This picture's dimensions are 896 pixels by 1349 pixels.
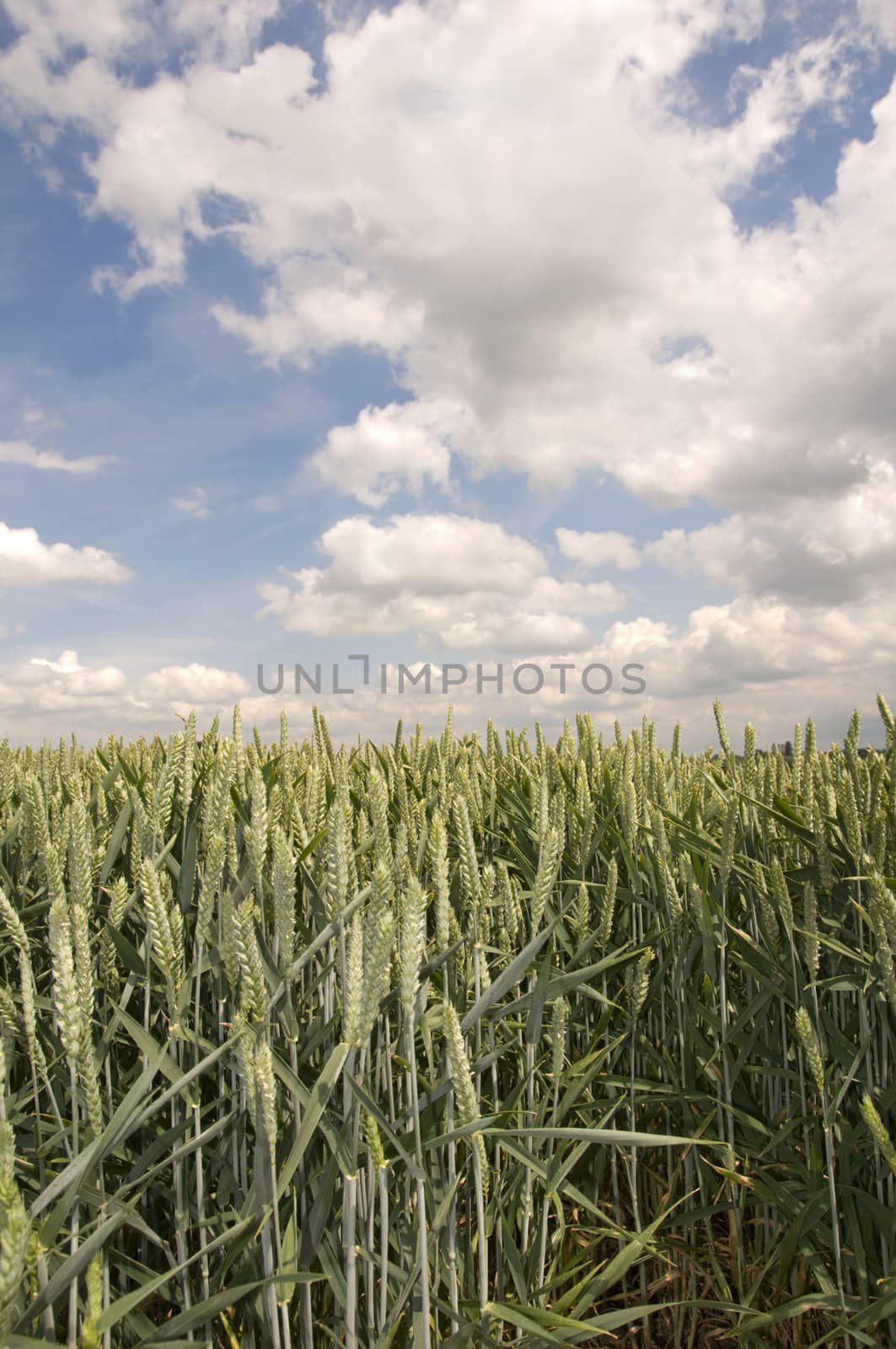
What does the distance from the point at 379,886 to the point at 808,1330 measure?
63.1 inches

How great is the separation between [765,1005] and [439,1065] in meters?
0.84

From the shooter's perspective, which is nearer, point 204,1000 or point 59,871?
point 59,871

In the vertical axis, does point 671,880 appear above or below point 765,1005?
above

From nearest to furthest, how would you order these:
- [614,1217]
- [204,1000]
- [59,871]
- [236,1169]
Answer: [236,1169]
[59,871]
[204,1000]
[614,1217]

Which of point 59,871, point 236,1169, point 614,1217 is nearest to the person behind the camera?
point 236,1169

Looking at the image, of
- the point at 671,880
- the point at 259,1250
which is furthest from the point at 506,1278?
the point at 671,880

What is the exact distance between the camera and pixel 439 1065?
1.75 metres

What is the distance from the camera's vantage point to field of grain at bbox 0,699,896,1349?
1356 millimetres

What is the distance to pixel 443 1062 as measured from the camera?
1679 mm

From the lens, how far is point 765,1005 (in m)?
2.08

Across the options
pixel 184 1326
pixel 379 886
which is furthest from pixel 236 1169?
pixel 379 886

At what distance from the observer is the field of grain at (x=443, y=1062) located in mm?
1356

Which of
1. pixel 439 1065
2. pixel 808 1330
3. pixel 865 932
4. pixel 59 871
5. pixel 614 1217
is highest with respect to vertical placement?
pixel 59 871

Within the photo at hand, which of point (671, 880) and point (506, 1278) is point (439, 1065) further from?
point (671, 880)
